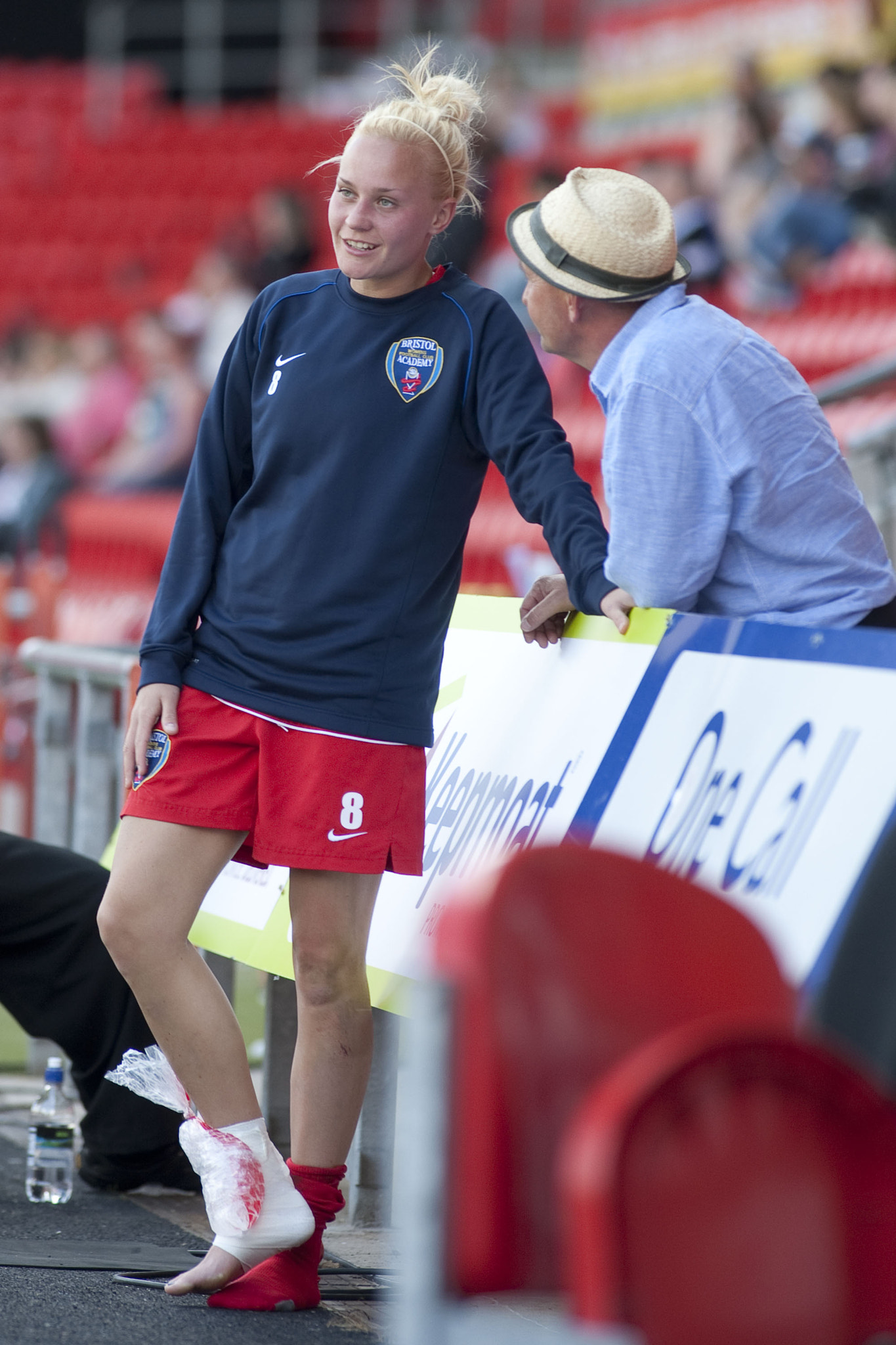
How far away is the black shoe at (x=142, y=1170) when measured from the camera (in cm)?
364

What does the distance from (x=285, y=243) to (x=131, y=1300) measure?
1059cm

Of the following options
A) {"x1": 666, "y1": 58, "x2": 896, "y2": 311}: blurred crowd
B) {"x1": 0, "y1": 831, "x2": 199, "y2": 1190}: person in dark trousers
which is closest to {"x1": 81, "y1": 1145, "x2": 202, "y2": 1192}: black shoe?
{"x1": 0, "y1": 831, "x2": 199, "y2": 1190}: person in dark trousers

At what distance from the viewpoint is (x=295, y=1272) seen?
2.83 meters

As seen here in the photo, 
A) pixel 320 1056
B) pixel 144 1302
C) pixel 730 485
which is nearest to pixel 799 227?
pixel 730 485

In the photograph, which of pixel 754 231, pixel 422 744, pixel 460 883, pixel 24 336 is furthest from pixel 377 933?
pixel 24 336

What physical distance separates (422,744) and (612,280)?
776mm

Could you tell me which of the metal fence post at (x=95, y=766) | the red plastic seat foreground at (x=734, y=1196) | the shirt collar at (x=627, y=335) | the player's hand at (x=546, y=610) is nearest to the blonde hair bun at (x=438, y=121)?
the shirt collar at (x=627, y=335)

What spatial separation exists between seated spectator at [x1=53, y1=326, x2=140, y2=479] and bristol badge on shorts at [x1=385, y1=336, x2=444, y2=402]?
35.6 ft

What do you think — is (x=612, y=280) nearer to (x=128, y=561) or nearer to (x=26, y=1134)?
(x=26, y=1134)

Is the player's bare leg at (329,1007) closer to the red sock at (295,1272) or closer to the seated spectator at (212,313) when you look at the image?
the red sock at (295,1272)

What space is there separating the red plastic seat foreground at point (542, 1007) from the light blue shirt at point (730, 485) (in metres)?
1.01

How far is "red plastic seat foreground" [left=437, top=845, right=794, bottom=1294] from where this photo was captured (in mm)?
1322

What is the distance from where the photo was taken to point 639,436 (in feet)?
7.98

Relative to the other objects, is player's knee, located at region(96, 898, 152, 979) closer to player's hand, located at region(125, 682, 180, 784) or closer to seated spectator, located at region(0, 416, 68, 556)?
player's hand, located at region(125, 682, 180, 784)
